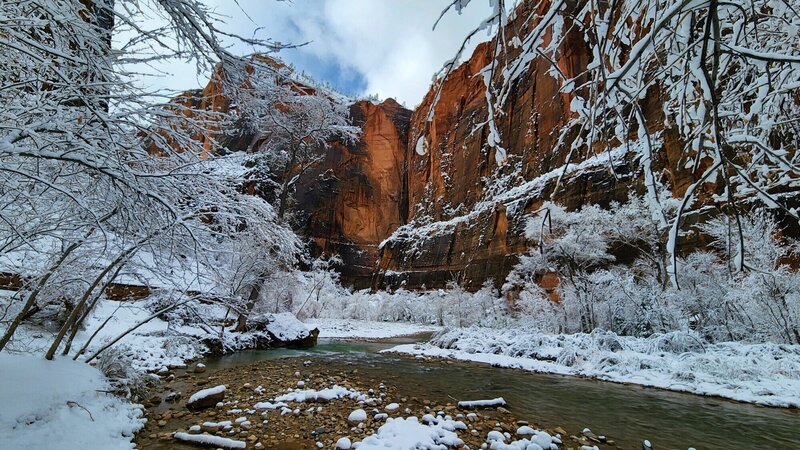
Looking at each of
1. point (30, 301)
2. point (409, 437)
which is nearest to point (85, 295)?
point (30, 301)

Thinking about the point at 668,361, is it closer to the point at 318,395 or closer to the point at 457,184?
the point at 318,395

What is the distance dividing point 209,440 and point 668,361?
10922 millimetres

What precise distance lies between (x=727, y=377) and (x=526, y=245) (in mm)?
22263

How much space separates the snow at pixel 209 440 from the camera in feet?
13.9

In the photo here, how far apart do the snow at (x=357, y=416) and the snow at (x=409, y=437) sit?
42 cm

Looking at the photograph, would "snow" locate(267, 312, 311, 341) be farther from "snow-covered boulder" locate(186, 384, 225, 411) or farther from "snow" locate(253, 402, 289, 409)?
"snow" locate(253, 402, 289, 409)

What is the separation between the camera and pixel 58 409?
3.86 m

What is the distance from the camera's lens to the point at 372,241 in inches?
2349

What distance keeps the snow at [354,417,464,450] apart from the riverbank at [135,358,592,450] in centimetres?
2

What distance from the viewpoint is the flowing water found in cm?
511

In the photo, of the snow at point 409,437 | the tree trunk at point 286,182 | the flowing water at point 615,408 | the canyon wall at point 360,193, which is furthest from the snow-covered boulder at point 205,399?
the canyon wall at point 360,193

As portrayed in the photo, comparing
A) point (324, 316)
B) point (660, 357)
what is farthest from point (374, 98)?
point (660, 357)

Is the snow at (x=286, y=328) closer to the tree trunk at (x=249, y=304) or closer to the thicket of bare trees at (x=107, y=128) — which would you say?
the tree trunk at (x=249, y=304)

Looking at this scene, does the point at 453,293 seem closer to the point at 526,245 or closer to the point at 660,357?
the point at 526,245
